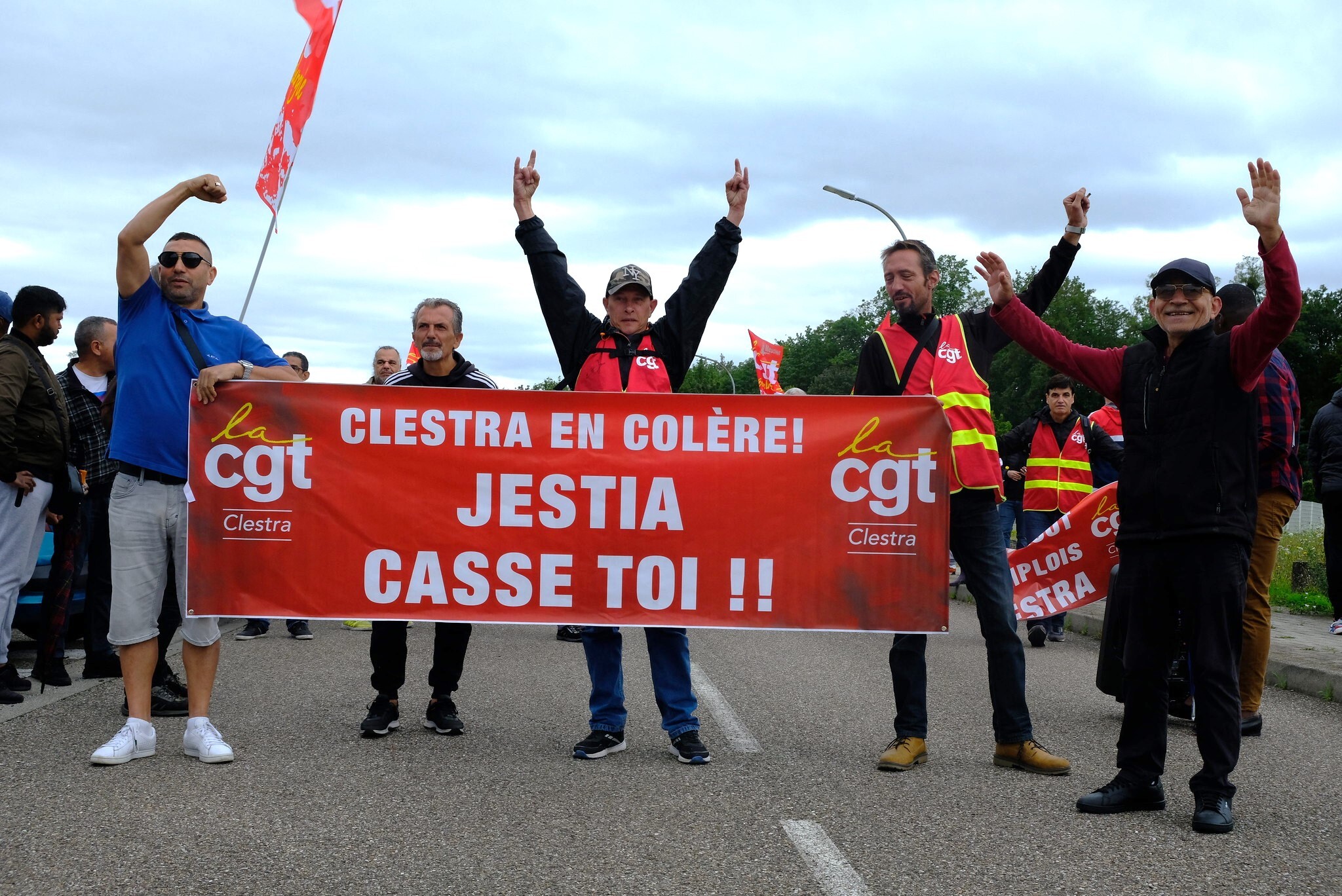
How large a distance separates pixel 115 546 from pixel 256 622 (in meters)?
5.19

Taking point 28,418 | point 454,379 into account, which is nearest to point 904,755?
point 454,379

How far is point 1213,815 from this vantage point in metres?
4.63

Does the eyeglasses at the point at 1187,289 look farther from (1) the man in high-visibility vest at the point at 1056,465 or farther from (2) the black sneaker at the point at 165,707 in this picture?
(1) the man in high-visibility vest at the point at 1056,465

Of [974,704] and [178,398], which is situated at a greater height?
[178,398]

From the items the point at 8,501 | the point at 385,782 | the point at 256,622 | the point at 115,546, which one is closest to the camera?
the point at 385,782

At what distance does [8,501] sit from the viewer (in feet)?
23.4

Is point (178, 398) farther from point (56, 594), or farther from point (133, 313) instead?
point (56, 594)

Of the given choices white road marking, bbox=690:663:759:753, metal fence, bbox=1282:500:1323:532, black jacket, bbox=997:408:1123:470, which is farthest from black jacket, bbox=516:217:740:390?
metal fence, bbox=1282:500:1323:532

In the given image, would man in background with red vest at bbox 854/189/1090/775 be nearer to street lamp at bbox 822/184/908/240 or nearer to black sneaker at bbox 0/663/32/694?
black sneaker at bbox 0/663/32/694

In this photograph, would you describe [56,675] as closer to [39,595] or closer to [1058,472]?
[39,595]

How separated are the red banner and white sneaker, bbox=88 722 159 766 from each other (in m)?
5.27

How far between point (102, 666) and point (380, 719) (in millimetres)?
2385

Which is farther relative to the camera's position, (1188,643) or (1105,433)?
(1105,433)

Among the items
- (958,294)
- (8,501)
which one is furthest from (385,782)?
(958,294)
